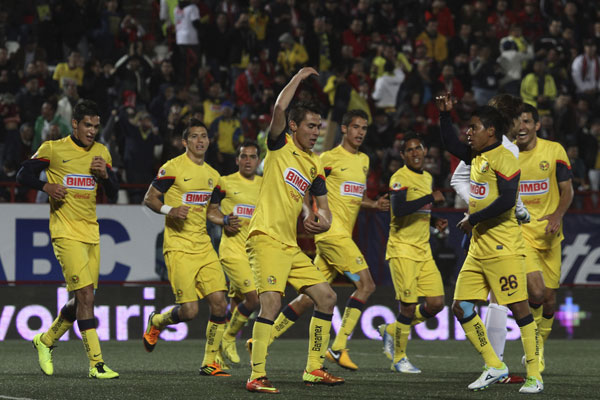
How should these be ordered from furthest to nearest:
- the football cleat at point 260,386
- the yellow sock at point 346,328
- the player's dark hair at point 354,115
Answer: the player's dark hair at point 354,115 → the yellow sock at point 346,328 → the football cleat at point 260,386

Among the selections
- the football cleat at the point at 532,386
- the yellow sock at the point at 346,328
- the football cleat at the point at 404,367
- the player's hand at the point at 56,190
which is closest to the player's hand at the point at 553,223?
the football cleat at the point at 404,367

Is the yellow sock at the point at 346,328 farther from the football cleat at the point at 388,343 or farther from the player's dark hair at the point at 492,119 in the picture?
the player's dark hair at the point at 492,119

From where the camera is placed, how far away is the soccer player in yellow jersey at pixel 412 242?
412 inches

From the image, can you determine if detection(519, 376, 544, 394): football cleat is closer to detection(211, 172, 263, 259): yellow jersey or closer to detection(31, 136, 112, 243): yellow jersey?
detection(31, 136, 112, 243): yellow jersey

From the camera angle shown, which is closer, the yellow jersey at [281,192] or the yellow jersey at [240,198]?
the yellow jersey at [281,192]

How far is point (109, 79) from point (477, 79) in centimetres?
727

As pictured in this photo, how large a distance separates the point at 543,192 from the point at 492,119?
183 centimetres

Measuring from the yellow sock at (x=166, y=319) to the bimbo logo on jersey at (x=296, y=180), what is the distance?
238 centimetres

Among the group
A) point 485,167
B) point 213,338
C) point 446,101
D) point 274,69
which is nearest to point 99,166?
point 213,338

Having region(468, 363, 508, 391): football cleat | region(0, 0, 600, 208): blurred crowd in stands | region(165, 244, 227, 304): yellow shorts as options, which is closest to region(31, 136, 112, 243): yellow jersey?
region(165, 244, 227, 304): yellow shorts

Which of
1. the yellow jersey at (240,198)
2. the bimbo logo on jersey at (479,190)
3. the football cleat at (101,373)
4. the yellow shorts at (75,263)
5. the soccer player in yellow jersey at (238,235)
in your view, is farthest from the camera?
the yellow jersey at (240,198)

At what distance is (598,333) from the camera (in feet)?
50.5

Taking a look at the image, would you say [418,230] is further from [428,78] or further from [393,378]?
[428,78]

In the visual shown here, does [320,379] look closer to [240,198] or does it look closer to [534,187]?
[534,187]
